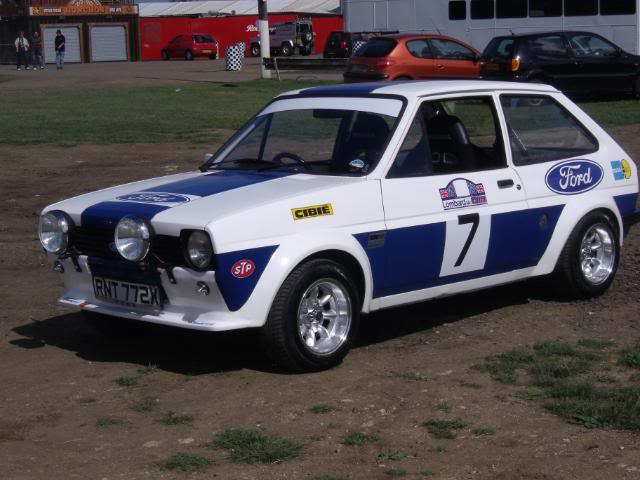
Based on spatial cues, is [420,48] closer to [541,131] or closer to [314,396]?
[541,131]

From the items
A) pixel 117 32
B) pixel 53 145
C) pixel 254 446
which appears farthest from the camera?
pixel 117 32

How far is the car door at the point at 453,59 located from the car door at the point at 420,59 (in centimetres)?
19

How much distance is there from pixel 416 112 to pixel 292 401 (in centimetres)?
212

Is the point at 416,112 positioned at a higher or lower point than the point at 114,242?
higher

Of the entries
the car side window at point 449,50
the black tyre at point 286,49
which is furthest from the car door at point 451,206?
the black tyre at point 286,49

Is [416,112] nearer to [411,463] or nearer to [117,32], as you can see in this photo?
[411,463]

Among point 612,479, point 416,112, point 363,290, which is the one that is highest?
point 416,112

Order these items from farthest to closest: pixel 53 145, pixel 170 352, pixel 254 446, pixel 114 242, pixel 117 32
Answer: pixel 117 32 → pixel 53 145 → pixel 170 352 → pixel 114 242 → pixel 254 446

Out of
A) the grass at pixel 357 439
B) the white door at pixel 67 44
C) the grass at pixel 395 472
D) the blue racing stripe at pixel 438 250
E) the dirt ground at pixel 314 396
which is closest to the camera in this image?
the grass at pixel 395 472

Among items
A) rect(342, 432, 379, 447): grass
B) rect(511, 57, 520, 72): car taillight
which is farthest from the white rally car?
rect(511, 57, 520, 72): car taillight

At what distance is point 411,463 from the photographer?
4.99 metres

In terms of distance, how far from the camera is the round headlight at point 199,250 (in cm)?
600

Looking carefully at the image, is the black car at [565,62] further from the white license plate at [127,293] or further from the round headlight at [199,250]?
the round headlight at [199,250]

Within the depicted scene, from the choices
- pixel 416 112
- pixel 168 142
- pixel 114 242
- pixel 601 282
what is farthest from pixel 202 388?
pixel 168 142
